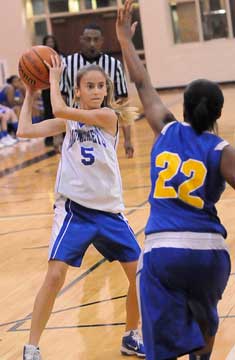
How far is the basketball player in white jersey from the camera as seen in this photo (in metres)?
5.29

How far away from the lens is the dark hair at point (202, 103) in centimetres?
382

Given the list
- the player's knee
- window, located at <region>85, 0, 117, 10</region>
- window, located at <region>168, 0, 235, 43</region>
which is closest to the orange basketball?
the player's knee

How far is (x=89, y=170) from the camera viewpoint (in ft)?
17.6

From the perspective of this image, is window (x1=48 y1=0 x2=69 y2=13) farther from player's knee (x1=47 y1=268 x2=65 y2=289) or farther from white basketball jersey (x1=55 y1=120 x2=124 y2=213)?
player's knee (x1=47 y1=268 x2=65 y2=289)

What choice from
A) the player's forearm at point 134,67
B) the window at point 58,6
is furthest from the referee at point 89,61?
the window at point 58,6

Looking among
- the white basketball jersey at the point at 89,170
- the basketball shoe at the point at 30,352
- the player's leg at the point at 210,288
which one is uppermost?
the white basketball jersey at the point at 89,170

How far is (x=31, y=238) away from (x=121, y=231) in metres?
3.88

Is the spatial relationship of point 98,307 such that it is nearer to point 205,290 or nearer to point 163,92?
point 205,290

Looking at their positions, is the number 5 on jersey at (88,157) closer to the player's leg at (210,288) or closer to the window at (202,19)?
the player's leg at (210,288)

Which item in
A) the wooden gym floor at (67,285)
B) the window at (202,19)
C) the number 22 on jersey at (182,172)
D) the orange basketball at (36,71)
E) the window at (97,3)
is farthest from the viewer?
the window at (97,3)

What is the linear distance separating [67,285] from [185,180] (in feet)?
11.3

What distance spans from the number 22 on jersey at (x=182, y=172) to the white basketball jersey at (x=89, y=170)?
4.85 feet

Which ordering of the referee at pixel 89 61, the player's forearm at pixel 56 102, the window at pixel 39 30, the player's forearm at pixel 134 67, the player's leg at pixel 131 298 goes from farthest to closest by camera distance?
the window at pixel 39 30
the referee at pixel 89 61
the player's leg at pixel 131 298
the player's forearm at pixel 56 102
the player's forearm at pixel 134 67

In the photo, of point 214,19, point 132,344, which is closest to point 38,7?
point 214,19
